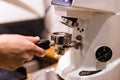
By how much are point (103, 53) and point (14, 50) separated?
0.78 ft

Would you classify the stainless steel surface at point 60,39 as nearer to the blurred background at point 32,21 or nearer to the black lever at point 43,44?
the black lever at point 43,44

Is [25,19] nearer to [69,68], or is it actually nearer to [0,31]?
[0,31]

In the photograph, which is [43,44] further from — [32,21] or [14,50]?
[32,21]

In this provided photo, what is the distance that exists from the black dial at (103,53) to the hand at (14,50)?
0.16 m

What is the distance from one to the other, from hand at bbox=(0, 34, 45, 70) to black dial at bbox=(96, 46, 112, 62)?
16 cm

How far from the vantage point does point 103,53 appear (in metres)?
0.61

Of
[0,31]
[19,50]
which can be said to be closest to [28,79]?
[19,50]

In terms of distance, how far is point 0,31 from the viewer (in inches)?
45.9

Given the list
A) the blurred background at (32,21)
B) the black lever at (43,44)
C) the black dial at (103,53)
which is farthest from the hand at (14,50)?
the blurred background at (32,21)

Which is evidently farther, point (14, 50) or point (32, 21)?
point (32, 21)

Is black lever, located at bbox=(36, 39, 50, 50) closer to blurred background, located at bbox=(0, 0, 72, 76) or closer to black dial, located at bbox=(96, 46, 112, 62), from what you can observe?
black dial, located at bbox=(96, 46, 112, 62)

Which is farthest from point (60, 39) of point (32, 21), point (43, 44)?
point (32, 21)

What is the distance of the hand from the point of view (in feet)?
1.81

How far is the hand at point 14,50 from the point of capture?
21.7 inches
